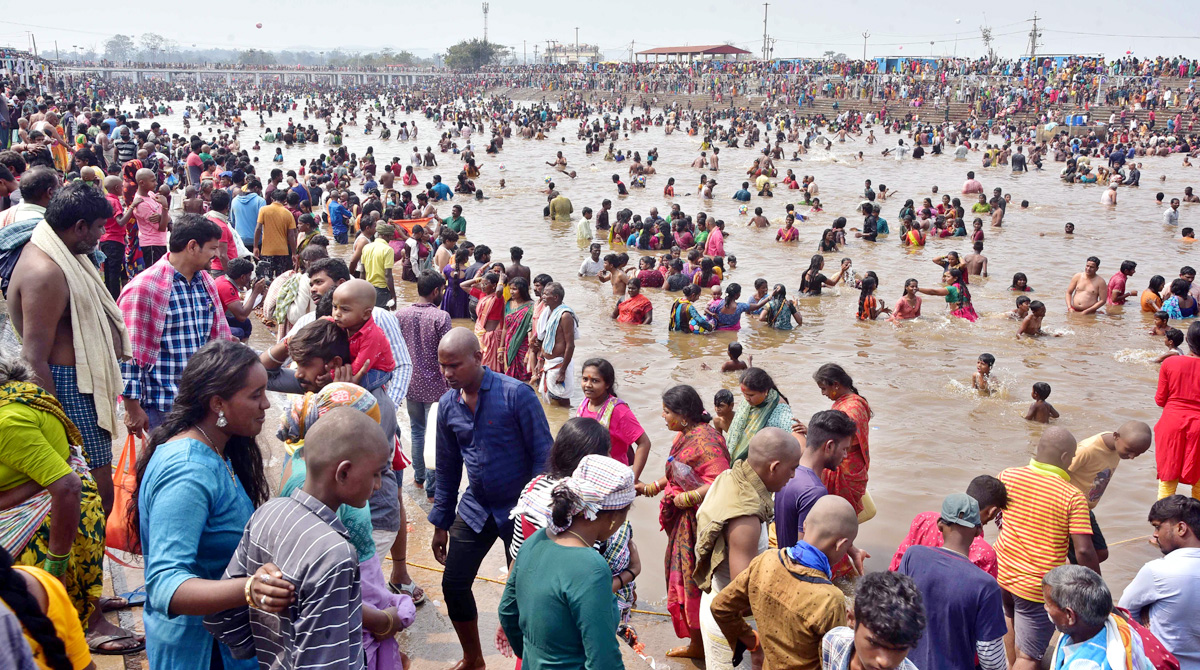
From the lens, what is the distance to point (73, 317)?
3.74 metres

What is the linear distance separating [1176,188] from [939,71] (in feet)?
115

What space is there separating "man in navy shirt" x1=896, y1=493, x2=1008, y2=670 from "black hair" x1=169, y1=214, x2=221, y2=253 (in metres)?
3.56

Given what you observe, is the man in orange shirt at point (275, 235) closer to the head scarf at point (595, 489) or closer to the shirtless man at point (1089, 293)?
the head scarf at point (595, 489)

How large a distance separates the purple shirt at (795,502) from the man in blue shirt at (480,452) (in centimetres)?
120

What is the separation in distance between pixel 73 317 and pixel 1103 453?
5.72 m

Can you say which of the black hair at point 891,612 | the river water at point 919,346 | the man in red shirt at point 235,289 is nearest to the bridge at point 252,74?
the river water at point 919,346

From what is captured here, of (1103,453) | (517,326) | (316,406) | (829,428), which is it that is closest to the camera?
(316,406)

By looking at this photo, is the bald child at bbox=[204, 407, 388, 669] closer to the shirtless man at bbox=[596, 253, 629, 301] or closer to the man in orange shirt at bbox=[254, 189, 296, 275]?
the man in orange shirt at bbox=[254, 189, 296, 275]

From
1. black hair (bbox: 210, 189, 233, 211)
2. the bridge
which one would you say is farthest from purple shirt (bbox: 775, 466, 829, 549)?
the bridge

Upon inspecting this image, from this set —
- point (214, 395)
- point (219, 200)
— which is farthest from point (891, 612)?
point (219, 200)

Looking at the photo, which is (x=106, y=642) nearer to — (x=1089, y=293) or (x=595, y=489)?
(x=595, y=489)

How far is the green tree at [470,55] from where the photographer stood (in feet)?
348

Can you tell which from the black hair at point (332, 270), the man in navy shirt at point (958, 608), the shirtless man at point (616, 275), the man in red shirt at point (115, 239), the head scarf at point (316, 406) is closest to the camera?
the head scarf at point (316, 406)

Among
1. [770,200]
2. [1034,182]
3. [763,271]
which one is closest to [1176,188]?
[1034,182]
